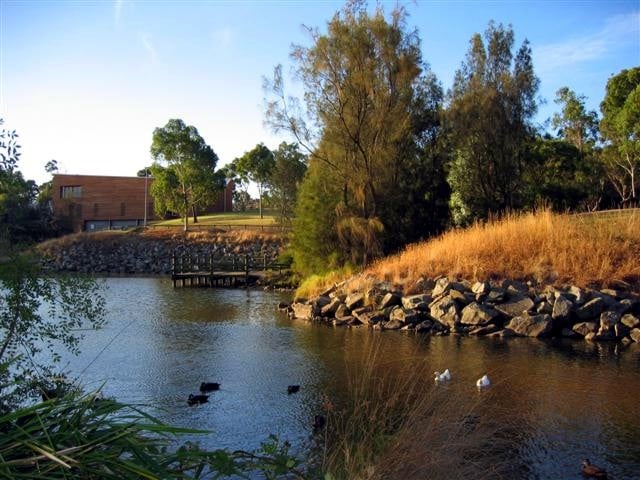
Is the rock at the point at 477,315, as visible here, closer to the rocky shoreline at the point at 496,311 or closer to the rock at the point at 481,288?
the rocky shoreline at the point at 496,311

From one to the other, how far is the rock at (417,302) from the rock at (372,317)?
800 mm

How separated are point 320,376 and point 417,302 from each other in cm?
735

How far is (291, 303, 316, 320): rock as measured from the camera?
21.7 m

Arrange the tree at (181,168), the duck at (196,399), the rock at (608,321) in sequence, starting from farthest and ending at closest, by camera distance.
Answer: the tree at (181,168)
the rock at (608,321)
the duck at (196,399)

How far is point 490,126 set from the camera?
30.1m

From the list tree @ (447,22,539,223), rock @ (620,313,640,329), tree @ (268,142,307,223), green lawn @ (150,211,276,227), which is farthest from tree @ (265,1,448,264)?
green lawn @ (150,211,276,227)

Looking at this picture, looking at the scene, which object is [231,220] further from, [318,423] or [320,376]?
[318,423]

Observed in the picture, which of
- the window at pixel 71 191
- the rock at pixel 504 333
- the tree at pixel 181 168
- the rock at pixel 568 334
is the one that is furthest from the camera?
the window at pixel 71 191

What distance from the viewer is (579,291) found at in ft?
58.3

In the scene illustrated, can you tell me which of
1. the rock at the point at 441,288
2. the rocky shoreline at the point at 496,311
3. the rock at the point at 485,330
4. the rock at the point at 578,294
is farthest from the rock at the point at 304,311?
the rock at the point at 578,294

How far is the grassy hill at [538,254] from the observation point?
62.7 feet

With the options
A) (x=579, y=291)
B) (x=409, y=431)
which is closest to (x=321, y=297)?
(x=579, y=291)

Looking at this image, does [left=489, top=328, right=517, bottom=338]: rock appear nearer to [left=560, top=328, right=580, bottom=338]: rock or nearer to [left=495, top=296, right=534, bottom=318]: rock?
[left=495, top=296, right=534, bottom=318]: rock

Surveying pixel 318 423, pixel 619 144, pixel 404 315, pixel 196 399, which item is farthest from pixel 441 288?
pixel 619 144
